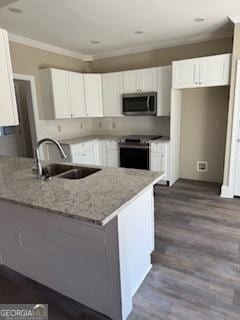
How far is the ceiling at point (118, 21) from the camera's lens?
259 cm

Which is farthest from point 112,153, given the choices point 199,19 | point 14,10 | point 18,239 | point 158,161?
point 18,239

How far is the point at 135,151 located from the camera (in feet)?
14.2

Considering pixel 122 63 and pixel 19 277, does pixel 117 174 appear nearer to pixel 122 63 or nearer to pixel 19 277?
pixel 19 277

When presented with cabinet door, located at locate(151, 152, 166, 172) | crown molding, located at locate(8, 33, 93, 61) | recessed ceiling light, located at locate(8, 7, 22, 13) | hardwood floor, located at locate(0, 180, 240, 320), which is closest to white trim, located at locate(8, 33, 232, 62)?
crown molding, located at locate(8, 33, 93, 61)

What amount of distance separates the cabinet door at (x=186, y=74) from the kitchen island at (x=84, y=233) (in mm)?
2460

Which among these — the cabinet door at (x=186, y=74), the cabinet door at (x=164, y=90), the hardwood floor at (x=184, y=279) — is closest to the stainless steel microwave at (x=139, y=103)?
the cabinet door at (x=164, y=90)

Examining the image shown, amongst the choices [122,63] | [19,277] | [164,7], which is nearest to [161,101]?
[122,63]

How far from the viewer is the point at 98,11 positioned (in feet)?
8.98

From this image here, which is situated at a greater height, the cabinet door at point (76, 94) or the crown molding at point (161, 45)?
the crown molding at point (161, 45)

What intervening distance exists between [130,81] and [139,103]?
1.64ft

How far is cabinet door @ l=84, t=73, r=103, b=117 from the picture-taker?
4648 mm

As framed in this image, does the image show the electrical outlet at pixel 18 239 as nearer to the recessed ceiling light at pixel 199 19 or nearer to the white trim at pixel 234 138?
the white trim at pixel 234 138

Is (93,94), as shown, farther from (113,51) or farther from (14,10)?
(14,10)

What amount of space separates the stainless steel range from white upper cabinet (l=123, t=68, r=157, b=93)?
0.97 m
